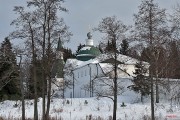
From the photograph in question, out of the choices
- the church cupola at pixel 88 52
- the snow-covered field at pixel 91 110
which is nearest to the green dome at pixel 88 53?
the church cupola at pixel 88 52

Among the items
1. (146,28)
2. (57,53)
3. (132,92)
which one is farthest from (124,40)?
(132,92)

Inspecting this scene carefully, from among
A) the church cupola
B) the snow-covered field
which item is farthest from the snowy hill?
the church cupola

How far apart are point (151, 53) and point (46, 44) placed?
286 inches

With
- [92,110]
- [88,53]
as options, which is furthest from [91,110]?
[88,53]

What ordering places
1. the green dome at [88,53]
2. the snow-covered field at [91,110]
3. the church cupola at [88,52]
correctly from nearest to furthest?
1. the snow-covered field at [91,110]
2. the church cupola at [88,52]
3. the green dome at [88,53]

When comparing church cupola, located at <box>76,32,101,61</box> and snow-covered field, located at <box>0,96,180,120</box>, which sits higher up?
church cupola, located at <box>76,32,101,61</box>

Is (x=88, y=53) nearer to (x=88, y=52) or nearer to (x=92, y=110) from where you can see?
(x=88, y=52)

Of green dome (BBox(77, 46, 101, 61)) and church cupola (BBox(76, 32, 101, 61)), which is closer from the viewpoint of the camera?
church cupola (BBox(76, 32, 101, 61))

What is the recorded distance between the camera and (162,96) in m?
53.1

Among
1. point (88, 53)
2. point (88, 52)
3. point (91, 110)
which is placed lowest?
point (91, 110)

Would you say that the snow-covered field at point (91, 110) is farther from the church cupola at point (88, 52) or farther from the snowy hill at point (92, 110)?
the church cupola at point (88, 52)

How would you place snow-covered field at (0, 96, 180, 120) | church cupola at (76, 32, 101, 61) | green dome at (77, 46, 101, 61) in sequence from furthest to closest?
green dome at (77, 46, 101, 61)
church cupola at (76, 32, 101, 61)
snow-covered field at (0, 96, 180, 120)

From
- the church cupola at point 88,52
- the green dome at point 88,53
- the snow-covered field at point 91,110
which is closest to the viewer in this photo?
the snow-covered field at point 91,110

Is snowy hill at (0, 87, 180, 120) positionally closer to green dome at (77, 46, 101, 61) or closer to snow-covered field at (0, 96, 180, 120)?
snow-covered field at (0, 96, 180, 120)
